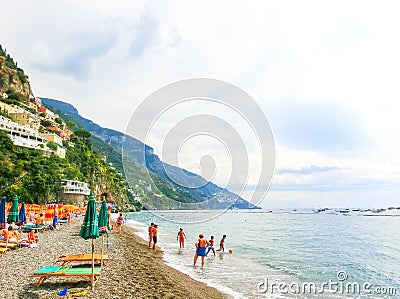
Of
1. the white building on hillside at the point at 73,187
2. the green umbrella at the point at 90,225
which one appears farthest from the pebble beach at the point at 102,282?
the white building on hillside at the point at 73,187

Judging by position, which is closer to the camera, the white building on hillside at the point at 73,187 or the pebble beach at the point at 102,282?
the pebble beach at the point at 102,282

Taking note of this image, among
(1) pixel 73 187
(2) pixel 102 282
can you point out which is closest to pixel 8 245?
(2) pixel 102 282

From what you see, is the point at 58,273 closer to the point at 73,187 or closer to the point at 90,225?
the point at 90,225

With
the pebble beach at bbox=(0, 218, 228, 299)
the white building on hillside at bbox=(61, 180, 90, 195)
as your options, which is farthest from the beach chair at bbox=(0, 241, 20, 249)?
the white building on hillside at bbox=(61, 180, 90, 195)

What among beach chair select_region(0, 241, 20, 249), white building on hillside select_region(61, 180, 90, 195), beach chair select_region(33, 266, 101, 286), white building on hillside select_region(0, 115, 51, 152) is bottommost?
beach chair select_region(0, 241, 20, 249)

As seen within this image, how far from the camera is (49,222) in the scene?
1034 inches

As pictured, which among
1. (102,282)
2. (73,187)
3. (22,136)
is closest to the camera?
(102,282)

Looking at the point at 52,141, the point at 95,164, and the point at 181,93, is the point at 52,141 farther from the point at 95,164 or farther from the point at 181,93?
the point at 181,93

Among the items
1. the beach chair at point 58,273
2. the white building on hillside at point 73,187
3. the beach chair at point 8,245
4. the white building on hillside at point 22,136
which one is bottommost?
the beach chair at point 8,245

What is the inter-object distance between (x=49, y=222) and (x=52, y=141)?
52.5 metres

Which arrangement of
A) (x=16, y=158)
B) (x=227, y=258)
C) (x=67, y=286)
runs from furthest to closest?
(x=16, y=158)
(x=227, y=258)
(x=67, y=286)

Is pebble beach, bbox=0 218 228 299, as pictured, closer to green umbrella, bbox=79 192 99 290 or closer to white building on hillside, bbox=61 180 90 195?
green umbrella, bbox=79 192 99 290

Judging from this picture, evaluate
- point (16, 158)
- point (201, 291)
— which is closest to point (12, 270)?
point (201, 291)

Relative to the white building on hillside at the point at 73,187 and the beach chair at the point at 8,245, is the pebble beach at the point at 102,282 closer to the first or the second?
the beach chair at the point at 8,245
